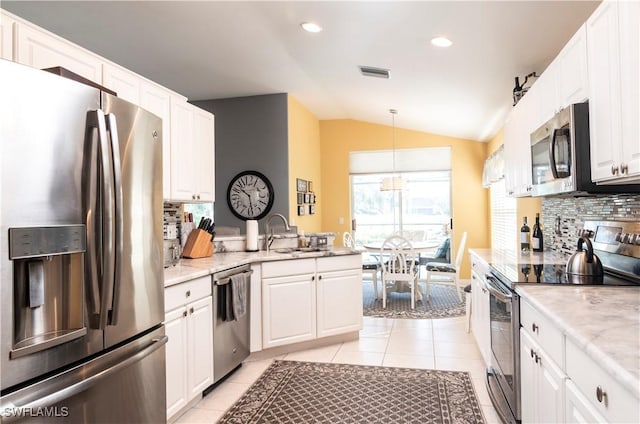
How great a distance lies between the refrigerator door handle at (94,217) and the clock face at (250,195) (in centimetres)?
412

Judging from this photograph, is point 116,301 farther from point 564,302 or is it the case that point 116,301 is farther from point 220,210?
point 220,210

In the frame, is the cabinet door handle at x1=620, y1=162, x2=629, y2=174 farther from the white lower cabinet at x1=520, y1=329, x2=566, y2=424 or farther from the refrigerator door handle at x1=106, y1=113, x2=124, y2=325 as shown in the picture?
the refrigerator door handle at x1=106, y1=113, x2=124, y2=325

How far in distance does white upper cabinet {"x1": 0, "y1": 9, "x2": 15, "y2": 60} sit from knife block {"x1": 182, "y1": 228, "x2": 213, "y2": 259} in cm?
187

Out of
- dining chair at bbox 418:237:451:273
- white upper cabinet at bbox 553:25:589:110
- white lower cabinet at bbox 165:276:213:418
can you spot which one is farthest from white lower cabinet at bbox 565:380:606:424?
dining chair at bbox 418:237:451:273

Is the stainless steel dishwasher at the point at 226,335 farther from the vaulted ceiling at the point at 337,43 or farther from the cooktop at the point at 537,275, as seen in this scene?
the vaulted ceiling at the point at 337,43

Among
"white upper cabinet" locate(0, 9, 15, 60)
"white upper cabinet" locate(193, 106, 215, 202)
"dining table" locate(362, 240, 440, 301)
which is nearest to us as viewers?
"white upper cabinet" locate(0, 9, 15, 60)

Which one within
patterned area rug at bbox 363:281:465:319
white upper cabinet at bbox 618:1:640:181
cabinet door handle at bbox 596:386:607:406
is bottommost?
patterned area rug at bbox 363:281:465:319

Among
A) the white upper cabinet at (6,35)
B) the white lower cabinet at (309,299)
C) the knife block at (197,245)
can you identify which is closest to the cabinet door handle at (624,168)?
the white lower cabinet at (309,299)

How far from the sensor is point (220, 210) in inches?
225

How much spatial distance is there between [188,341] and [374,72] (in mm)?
3216

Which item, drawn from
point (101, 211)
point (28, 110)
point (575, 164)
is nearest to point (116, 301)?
point (101, 211)

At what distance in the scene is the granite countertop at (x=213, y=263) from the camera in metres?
2.33

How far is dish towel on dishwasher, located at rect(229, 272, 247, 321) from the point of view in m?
2.84

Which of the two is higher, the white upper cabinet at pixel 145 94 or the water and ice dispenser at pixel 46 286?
the white upper cabinet at pixel 145 94
